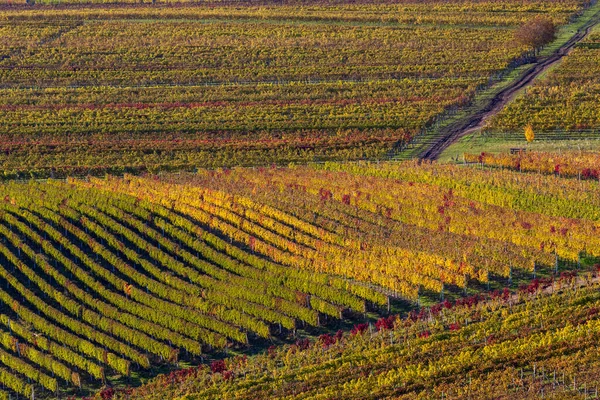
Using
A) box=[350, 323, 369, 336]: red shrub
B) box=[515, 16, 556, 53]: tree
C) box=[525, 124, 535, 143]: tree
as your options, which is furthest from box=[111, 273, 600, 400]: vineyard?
box=[515, 16, 556, 53]: tree

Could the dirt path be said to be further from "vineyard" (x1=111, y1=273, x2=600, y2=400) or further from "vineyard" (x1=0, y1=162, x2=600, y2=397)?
"vineyard" (x1=111, y1=273, x2=600, y2=400)

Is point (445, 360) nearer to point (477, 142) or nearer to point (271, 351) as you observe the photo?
point (271, 351)

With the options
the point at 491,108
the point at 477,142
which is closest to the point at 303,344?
the point at 477,142

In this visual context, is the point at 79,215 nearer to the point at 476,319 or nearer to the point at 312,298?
the point at 312,298

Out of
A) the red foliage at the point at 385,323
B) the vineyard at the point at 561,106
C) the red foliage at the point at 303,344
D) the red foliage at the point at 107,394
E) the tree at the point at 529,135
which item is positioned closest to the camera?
the red foliage at the point at 107,394

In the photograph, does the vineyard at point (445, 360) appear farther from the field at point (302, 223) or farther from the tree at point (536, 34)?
the tree at point (536, 34)

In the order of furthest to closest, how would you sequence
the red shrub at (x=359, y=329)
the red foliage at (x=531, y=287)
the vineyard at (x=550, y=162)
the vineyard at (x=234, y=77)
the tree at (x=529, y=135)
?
the vineyard at (x=234, y=77) → the tree at (x=529, y=135) → the vineyard at (x=550, y=162) → the red foliage at (x=531, y=287) → the red shrub at (x=359, y=329)

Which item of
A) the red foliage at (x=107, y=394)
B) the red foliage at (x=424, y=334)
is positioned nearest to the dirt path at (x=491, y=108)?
the red foliage at (x=424, y=334)

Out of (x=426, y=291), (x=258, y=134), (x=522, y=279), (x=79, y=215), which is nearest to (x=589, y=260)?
(x=522, y=279)
